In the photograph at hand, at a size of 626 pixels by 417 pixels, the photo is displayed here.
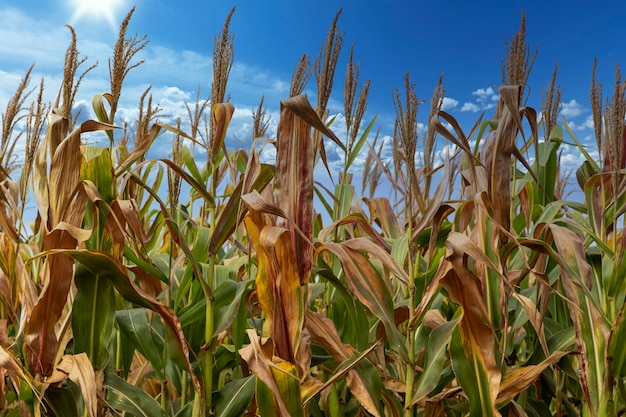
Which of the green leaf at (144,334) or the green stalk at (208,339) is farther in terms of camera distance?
the green leaf at (144,334)

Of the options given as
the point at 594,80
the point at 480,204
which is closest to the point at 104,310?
the point at 480,204

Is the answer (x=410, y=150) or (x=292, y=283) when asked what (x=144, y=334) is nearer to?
(x=292, y=283)

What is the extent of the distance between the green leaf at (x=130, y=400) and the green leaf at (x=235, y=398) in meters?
0.18

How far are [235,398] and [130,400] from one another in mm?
317

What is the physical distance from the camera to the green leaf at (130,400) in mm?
1708

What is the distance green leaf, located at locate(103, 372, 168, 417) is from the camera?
1708mm

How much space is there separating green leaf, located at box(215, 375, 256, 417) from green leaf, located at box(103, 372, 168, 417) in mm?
179

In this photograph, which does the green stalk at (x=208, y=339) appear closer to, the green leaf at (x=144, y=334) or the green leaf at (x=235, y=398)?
the green leaf at (x=235, y=398)

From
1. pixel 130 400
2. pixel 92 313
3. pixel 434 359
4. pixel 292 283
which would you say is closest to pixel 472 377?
pixel 434 359

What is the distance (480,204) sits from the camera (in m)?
1.58

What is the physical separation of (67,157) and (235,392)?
2.79ft

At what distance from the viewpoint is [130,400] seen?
1.72m

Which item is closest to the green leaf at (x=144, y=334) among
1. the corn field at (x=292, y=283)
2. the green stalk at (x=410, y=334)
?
the corn field at (x=292, y=283)

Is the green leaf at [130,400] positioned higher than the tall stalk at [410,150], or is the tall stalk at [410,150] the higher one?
the tall stalk at [410,150]
